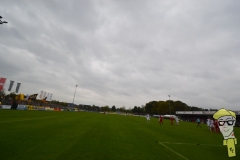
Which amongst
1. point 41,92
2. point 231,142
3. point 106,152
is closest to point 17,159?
point 106,152

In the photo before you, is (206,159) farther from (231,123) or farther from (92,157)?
(92,157)

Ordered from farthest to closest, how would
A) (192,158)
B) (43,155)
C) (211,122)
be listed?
(211,122)
(192,158)
(43,155)

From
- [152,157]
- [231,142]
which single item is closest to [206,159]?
[231,142]

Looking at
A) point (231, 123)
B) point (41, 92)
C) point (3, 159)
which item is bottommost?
point (3, 159)

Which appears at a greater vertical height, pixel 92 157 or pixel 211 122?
pixel 211 122

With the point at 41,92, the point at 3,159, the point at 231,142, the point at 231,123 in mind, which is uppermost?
the point at 41,92

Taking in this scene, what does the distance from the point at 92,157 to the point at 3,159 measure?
350 cm

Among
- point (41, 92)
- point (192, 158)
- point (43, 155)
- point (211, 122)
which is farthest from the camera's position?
point (41, 92)

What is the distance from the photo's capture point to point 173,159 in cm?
750

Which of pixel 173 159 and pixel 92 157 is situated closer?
pixel 92 157

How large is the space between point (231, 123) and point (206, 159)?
2.35 metres

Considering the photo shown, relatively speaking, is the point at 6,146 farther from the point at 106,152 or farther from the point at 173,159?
the point at 173,159

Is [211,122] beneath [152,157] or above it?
above

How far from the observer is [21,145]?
781cm
